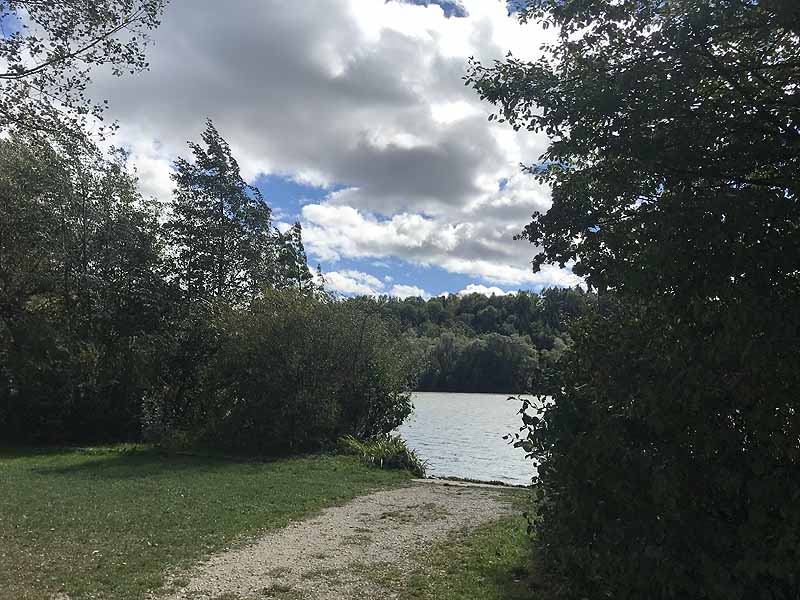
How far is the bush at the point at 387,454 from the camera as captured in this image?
17.2 meters

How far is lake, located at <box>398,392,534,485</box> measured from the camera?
20.5m

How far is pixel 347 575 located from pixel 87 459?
14130 mm

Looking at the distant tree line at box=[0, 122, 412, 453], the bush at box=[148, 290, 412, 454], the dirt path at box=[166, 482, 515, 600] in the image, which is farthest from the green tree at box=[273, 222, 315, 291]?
the dirt path at box=[166, 482, 515, 600]

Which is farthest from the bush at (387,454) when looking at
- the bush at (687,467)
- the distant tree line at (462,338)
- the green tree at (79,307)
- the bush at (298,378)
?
the bush at (687,467)

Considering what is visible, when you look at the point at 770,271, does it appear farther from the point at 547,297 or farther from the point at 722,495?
the point at 547,297

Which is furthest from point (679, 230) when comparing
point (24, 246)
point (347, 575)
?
point (24, 246)

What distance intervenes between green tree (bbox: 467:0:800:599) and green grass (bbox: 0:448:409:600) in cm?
462

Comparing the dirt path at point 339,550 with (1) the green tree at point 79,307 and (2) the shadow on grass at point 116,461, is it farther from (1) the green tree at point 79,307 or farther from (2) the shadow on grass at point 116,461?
(1) the green tree at point 79,307

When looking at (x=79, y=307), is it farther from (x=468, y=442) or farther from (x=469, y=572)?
(x=469, y=572)

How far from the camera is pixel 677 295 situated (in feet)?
13.4

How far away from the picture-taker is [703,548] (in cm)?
395

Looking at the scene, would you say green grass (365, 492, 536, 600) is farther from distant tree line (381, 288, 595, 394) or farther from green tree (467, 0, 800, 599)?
distant tree line (381, 288, 595, 394)

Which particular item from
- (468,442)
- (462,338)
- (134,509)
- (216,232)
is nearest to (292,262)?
(216,232)

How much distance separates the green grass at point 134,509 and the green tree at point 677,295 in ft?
15.2
